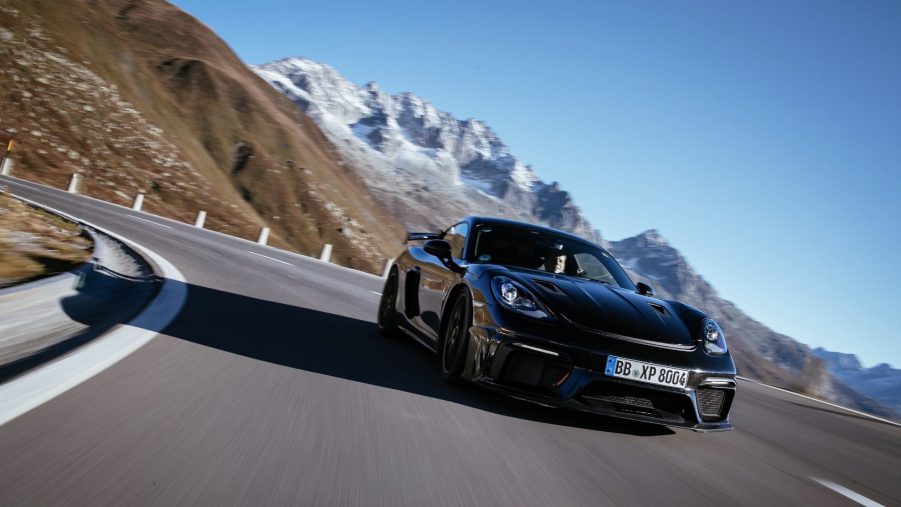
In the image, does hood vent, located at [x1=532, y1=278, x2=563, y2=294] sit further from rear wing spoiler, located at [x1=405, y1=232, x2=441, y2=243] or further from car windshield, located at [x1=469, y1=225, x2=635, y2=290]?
rear wing spoiler, located at [x1=405, y1=232, x2=441, y2=243]

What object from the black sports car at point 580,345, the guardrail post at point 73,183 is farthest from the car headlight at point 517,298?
the guardrail post at point 73,183

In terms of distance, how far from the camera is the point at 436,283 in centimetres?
577

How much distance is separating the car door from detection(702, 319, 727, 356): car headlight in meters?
1.77

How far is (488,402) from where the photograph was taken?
184 inches

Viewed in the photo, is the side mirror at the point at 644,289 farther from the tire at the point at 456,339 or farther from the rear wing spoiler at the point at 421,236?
the rear wing spoiler at the point at 421,236

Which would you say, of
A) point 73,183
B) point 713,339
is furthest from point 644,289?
point 73,183

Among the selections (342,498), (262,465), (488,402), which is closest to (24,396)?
(262,465)

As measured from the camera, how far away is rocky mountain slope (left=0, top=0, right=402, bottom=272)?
123ft

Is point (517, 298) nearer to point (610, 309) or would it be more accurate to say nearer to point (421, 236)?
point (610, 309)

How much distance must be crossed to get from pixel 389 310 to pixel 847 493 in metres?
4.18

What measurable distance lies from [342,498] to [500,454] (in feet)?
3.76

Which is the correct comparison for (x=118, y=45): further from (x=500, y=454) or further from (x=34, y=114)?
(x=500, y=454)

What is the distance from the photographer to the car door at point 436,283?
5.51 m

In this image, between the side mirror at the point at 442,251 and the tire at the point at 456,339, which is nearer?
the tire at the point at 456,339
